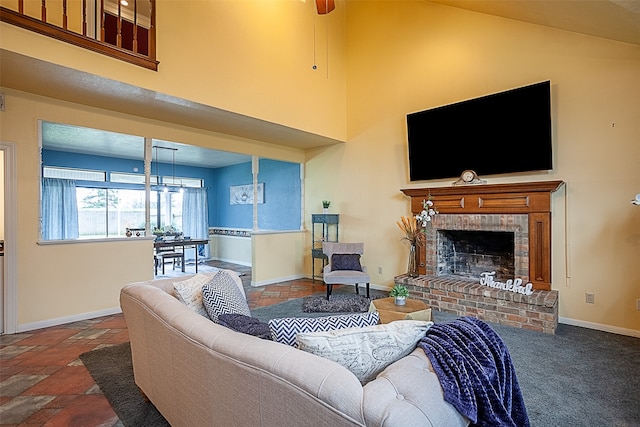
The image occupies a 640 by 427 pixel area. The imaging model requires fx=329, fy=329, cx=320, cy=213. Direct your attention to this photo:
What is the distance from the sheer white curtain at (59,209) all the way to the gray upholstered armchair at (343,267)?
545cm

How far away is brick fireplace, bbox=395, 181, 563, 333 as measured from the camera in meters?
3.73

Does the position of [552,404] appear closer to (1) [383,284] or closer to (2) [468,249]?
(2) [468,249]

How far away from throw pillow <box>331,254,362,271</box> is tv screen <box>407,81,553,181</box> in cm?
156

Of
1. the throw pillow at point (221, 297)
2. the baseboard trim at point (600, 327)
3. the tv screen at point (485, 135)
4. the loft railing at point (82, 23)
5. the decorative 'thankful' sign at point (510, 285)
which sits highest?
the loft railing at point (82, 23)

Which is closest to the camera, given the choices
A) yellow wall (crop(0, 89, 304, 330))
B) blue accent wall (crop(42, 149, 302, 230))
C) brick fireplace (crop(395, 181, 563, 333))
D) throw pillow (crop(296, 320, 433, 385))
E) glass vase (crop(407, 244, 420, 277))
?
throw pillow (crop(296, 320, 433, 385))

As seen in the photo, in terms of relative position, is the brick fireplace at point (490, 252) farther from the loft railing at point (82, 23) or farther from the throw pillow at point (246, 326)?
the loft railing at point (82, 23)

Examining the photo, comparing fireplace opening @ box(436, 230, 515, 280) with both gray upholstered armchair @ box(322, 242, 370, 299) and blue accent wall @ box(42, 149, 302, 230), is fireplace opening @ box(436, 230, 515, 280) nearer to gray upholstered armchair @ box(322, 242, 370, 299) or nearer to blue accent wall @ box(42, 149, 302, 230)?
gray upholstered armchair @ box(322, 242, 370, 299)

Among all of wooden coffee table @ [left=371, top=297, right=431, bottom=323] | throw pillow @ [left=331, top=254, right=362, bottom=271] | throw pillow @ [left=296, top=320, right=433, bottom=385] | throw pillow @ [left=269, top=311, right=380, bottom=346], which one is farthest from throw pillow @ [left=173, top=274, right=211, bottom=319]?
throw pillow @ [left=331, top=254, right=362, bottom=271]

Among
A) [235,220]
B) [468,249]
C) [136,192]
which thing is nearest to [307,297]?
[468,249]

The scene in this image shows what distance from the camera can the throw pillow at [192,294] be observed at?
86.0 inches

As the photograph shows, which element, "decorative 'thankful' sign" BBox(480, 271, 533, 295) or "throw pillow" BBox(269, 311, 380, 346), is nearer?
"throw pillow" BBox(269, 311, 380, 346)

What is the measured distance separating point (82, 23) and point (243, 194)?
5.24 metres

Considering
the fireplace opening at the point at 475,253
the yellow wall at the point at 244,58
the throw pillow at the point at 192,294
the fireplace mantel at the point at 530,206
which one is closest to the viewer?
the throw pillow at the point at 192,294

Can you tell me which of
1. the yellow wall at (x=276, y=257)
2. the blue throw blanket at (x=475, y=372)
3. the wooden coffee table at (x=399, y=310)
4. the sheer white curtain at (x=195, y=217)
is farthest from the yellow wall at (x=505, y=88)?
the sheer white curtain at (x=195, y=217)
